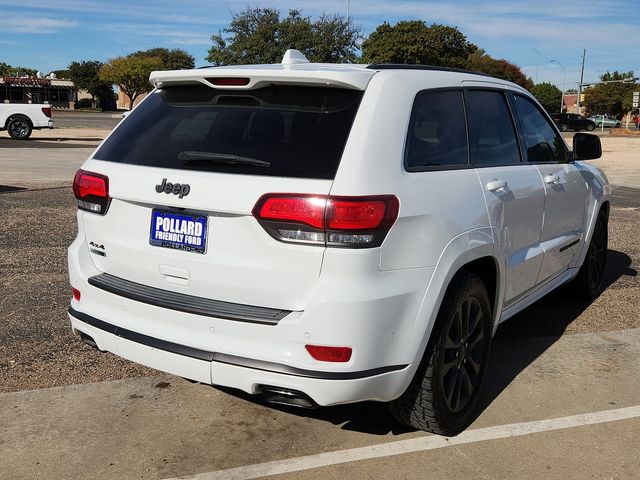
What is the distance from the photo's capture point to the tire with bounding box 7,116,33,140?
25.8 meters

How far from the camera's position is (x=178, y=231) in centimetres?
316

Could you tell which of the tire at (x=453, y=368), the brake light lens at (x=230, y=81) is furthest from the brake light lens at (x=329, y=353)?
the brake light lens at (x=230, y=81)

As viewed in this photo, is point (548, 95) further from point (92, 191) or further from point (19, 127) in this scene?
point (92, 191)

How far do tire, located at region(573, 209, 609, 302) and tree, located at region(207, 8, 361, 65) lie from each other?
3238cm

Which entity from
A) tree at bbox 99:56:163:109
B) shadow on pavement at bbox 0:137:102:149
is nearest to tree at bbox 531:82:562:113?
tree at bbox 99:56:163:109

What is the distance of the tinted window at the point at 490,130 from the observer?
12.9ft

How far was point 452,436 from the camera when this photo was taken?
3.62 metres

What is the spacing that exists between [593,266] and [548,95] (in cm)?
10062

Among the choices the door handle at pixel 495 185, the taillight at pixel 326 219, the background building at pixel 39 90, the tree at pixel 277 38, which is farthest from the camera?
the background building at pixel 39 90

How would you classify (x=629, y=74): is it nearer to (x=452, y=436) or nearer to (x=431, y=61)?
(x=431, y=61)

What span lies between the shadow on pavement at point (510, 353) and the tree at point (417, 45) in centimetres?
5069

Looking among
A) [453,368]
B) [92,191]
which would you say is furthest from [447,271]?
[92,191]

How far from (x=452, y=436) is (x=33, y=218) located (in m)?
7.32

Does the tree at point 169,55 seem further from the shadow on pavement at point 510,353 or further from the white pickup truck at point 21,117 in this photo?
the shadow on pavement at point 510,353
